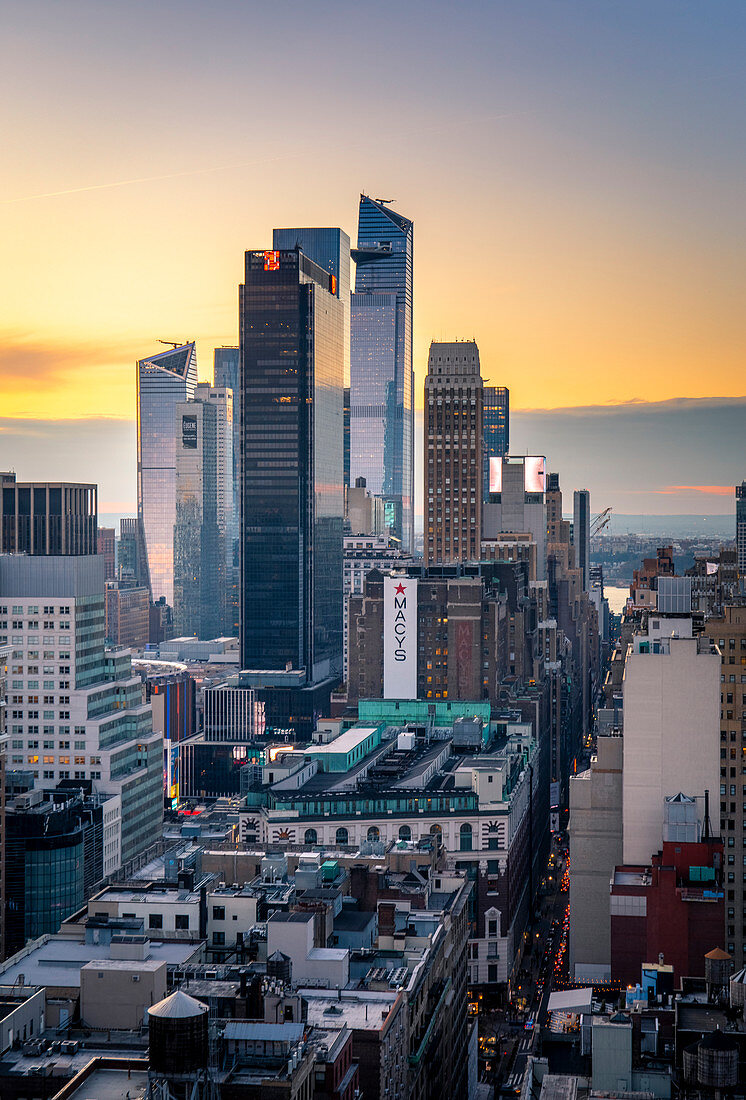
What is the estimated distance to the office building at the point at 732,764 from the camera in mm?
113625

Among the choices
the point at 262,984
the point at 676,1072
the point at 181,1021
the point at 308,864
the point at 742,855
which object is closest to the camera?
the point at 181,1021

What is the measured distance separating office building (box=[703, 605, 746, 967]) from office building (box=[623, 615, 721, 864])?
208 cm

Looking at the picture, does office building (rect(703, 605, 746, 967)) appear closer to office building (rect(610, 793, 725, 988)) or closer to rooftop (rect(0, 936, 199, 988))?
office building (rect(610, 793, 725, 988))

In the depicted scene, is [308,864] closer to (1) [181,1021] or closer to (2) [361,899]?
(2) [361,899]

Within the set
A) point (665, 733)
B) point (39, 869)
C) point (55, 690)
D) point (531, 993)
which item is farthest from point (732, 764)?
point (55, 690)

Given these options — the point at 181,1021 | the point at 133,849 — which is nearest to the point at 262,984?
the point at 181,1021

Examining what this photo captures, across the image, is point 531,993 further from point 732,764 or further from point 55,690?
point 55,690

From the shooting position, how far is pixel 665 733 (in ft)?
382

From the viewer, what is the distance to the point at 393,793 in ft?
452

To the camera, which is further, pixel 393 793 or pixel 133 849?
pixel 133 849

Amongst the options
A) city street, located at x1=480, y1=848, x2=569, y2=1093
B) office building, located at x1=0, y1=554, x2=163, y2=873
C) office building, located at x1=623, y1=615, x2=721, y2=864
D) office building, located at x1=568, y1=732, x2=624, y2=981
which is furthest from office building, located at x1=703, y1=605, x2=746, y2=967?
office building, located at x1=0, y1=554, x2=163, y2=873

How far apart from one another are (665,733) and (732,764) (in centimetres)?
628

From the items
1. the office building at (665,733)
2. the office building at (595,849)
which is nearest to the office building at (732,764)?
the office building at (665,733)

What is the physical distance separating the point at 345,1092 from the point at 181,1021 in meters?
13.7
